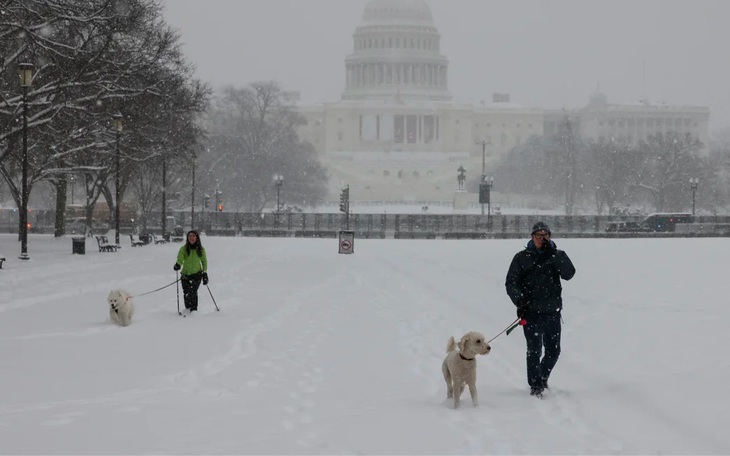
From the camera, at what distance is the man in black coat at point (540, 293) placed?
35.2 ft

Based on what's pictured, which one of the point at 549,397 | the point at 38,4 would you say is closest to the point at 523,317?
the point at 549,397

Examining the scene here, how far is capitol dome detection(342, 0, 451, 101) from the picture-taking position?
184750mm

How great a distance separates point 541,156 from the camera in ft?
411

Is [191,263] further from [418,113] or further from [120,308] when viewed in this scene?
[418,113]

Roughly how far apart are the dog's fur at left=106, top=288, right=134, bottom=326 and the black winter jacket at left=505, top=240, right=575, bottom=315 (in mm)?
6974

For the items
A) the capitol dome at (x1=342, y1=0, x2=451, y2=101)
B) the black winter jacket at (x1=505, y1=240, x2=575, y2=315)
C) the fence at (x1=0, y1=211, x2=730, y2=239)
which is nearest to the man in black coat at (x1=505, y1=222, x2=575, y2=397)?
the black winter jacket at (x1=505, y1=240, x2=575, y2=315)

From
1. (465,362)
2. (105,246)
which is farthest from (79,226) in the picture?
(465,362)

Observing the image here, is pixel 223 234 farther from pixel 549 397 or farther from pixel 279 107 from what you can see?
pixel 549 397

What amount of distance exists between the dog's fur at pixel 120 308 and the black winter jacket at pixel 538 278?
275 inches

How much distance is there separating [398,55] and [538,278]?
176573mm

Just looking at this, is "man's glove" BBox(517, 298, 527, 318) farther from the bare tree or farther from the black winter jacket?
the bare tree

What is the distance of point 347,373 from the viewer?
11906 mm

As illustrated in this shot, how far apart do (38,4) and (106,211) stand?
44899 millimetres

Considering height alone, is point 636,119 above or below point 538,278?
above
